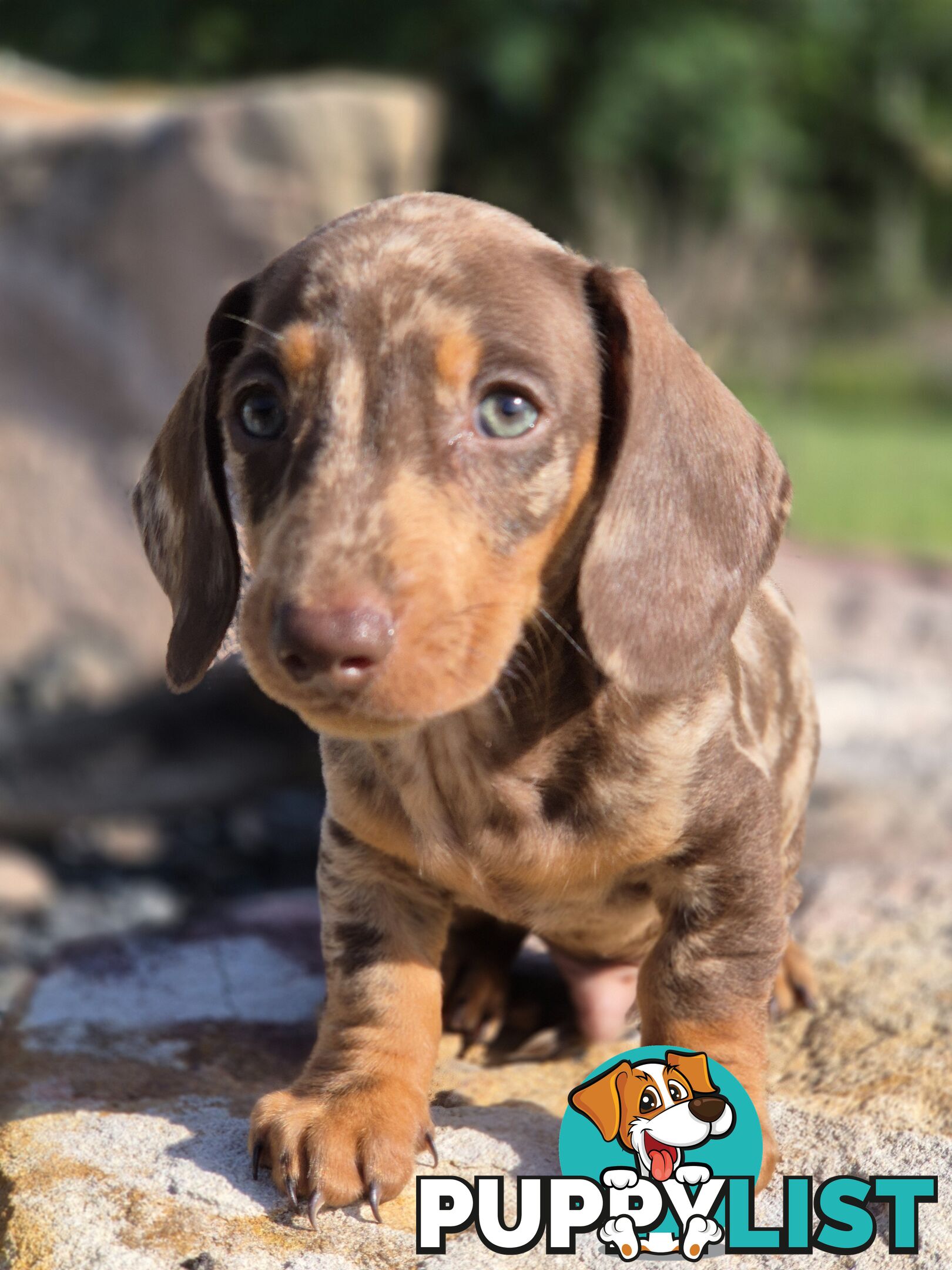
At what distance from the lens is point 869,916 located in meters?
3.67

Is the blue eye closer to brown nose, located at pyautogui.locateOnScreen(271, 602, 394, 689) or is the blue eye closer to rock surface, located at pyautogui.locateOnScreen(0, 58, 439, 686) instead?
brown nose, located at pyautogui.locateOnScreen(271, 602, 394, 689)

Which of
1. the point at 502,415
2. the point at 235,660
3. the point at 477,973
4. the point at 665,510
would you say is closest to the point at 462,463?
the point at 502,415

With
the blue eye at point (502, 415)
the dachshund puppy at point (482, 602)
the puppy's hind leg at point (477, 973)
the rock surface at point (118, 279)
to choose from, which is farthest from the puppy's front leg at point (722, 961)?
the rock surface at point (118, 279)

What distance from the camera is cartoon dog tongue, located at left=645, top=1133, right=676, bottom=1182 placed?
2.30m

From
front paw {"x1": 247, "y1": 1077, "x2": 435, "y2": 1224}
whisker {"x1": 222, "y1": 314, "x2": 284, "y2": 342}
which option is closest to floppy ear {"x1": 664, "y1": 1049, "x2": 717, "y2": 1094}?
front paw {"x1": 247, "y1": 1077, "x2": 435, "y2": 1224}

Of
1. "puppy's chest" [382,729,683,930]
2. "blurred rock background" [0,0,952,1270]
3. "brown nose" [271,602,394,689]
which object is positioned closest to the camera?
"brown nose" [271,602,394,689]

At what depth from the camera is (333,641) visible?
1.98m

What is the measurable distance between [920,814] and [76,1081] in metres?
2.77

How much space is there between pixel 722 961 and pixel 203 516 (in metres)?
1.18

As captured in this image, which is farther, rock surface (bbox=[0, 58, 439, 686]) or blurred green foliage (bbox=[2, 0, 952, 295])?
blurred green foliage (bbox=[2, 0, 952, 295])

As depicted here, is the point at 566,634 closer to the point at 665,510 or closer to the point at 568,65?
the point at 665,510

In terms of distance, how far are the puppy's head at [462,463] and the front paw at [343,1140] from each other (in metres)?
0.71

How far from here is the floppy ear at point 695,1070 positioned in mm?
2322

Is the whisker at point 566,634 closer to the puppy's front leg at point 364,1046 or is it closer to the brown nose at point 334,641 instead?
the brown nose at point 334,641
